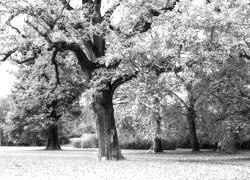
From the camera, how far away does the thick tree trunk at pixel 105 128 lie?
2362cm

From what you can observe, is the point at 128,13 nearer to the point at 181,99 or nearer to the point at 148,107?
the point at 148,107

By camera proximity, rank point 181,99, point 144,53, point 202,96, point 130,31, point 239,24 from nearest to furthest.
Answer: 1. point 239,24
2. point 144,53
3. point 130,31
4. point 202,96
5. point 181,99

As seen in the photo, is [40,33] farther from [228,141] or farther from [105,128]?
[228,141]

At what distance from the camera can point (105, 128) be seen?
2392 centimetres

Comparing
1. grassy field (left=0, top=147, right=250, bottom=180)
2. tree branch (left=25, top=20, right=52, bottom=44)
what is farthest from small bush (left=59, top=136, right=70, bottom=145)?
tree branch (left=25, top=20, right=52, bottom=44)

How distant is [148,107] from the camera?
25703 mm

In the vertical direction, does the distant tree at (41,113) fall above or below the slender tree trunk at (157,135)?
above

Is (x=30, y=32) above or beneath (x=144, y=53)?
above

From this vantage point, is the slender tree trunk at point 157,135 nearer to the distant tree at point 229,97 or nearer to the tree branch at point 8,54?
the distant tree at point 229,97

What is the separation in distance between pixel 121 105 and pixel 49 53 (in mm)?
14456

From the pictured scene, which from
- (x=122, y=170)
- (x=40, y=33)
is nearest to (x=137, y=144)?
(x=40, y=33)

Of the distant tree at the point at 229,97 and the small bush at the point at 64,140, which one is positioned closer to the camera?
the distant tree at the point at 229,97

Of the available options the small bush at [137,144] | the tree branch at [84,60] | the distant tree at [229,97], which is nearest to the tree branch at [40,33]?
the tree branch at [84,60]

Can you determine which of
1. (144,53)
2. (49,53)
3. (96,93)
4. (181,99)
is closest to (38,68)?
(49,53)
